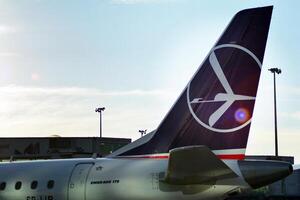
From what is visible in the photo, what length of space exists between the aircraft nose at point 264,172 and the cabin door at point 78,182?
4608 millimetres

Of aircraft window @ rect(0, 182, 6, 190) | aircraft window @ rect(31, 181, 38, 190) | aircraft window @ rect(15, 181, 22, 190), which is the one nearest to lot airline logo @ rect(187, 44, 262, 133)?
aircraft window @ rect(31, 181, 38, 190)

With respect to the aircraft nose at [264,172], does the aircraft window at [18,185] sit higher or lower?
lower

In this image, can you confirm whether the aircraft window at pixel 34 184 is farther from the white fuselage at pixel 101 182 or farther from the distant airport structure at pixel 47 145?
the distant airport structure at pixel 47 145

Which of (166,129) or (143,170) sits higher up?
(166,129)

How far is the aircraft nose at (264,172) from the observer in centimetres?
1309

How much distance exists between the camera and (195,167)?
41.8 ft

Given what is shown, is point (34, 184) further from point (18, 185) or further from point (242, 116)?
point (242, 116)

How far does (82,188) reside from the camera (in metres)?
15.1

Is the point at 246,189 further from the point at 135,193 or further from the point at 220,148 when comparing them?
the point at 135,193

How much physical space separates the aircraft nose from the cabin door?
15.1 ft

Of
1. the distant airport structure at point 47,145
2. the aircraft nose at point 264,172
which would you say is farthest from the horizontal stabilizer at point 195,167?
the distant airport structure at point 47,145

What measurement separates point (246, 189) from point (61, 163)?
6110 millimetres

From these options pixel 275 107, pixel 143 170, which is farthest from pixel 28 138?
pixel 143 170

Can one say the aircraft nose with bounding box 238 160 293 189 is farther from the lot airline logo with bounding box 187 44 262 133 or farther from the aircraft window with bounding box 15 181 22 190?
the aircraft window with bounding box 15 181 22 190
